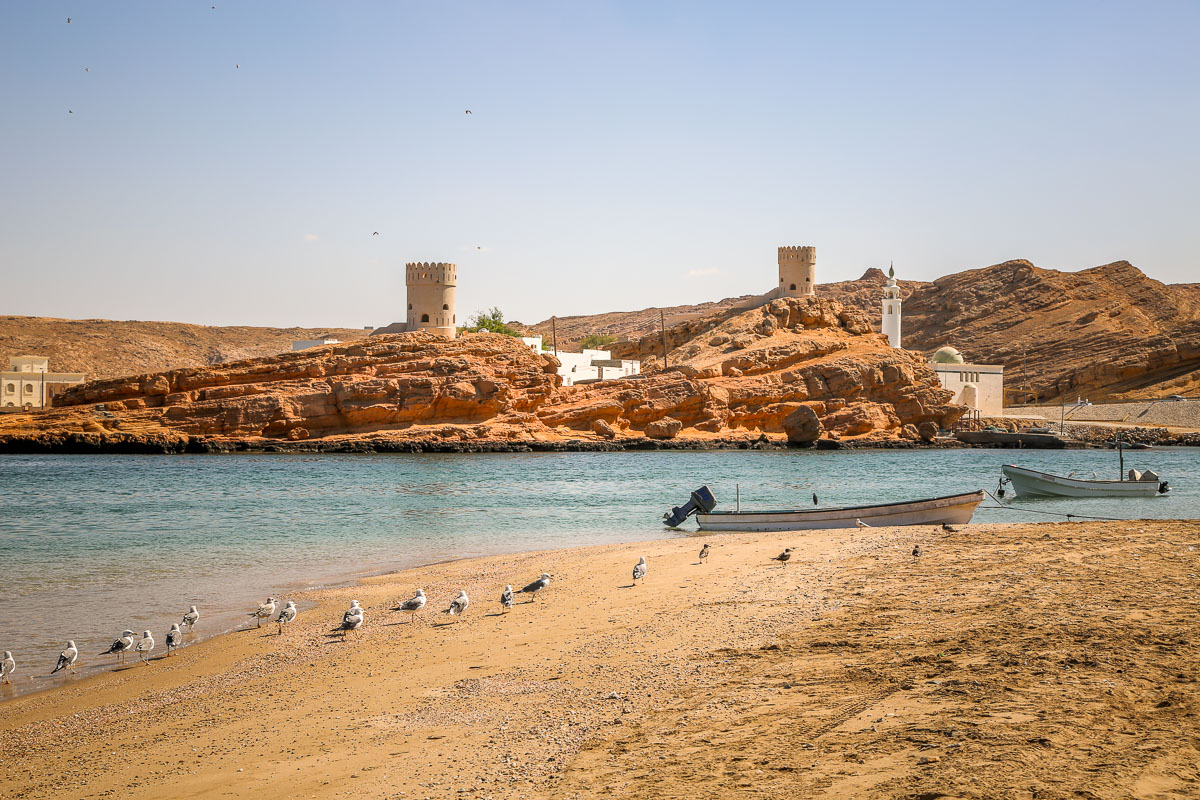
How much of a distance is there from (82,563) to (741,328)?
56.7 metres

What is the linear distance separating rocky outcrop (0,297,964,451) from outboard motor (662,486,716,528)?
33.2m

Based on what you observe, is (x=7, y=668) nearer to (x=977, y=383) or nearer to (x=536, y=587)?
(x=536, y=587)

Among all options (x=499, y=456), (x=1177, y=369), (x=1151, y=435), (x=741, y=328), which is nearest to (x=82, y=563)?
(x=499, y=456)

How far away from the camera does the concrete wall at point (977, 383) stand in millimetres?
75312

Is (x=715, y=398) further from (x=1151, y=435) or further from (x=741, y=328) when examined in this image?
(x=1151, y=435)

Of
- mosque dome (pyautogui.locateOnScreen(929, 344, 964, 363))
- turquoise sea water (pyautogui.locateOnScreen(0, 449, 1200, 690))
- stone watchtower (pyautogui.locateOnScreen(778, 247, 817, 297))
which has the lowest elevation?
turquoise sea water (pyautogui.locateOnScreen(0, 449, 1200, 690))

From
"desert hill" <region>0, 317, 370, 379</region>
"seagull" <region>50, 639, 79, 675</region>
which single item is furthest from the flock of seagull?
"desert hill" <region>0, 317, 370, 379</region>

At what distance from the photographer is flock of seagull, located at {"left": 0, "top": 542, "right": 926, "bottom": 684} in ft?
31.2

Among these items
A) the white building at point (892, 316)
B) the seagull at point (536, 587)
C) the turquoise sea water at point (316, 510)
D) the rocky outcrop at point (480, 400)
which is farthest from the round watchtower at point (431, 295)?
the seagull at point (536, 587)

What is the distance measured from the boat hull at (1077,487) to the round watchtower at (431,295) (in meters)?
45.4

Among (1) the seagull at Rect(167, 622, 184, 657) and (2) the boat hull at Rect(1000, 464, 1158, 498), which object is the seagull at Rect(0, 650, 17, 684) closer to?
(1) the seagull at Rect(167, 622, 184, 657)

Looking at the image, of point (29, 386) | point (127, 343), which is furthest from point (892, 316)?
point (127, 343)

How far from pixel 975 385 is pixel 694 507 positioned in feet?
205

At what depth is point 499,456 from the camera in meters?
50.7
